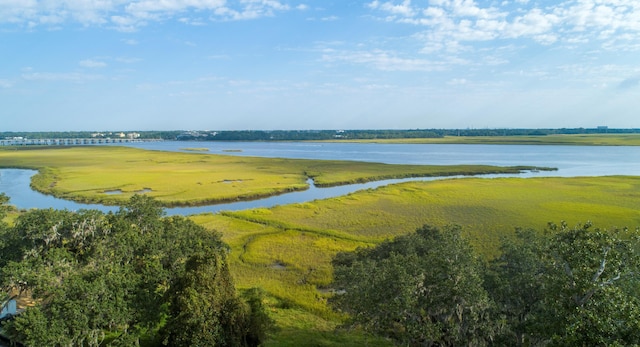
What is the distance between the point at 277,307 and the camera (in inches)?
984

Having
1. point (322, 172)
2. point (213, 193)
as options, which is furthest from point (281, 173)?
point (213, 193)

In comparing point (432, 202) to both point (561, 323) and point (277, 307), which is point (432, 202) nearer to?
point (277, 307)

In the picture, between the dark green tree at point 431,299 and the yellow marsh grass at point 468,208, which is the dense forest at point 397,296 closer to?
the dark green tree at point 431,299

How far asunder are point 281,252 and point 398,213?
62.2 feet

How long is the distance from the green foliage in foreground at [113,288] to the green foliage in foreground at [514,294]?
5.40 metres

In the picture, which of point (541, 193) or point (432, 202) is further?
point (541, 193)

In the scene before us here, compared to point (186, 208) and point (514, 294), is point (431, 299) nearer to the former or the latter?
point (514, 294)

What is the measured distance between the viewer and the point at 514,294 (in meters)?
15.7

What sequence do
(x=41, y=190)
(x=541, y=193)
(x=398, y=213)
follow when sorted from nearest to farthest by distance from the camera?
(x=398, y=213) < (x=541, y=193) < (x=41, y=190)

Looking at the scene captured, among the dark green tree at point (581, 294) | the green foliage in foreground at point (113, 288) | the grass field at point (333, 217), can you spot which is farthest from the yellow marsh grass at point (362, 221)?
the dark green tree at point (581, 294)

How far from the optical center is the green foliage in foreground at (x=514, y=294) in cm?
1056

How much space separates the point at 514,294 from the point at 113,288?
16.0 meters

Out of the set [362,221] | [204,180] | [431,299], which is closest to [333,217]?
[362,221]

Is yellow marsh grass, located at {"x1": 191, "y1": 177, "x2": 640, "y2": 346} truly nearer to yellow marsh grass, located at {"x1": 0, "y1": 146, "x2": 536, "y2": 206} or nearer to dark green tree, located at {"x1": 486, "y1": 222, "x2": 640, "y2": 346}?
dark green tree, located at {"x1": 486, "y1": 222, "x2": 640, "y2": 346}
